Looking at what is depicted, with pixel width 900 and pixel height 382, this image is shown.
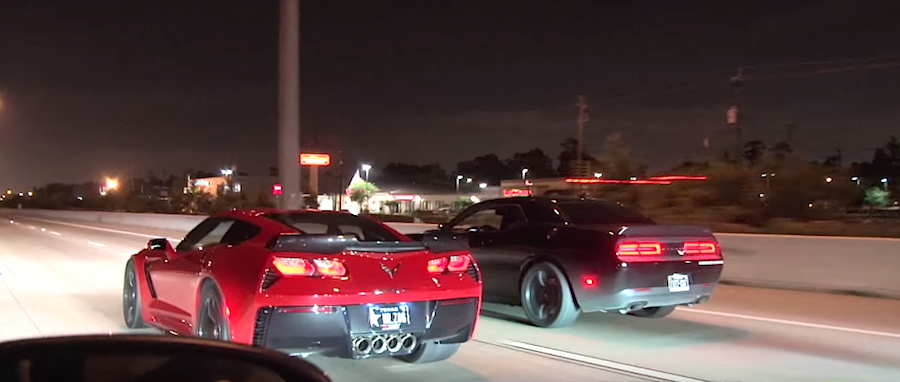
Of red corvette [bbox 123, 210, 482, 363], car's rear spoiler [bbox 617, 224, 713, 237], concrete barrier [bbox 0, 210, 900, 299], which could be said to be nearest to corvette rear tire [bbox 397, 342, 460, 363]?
red corvette [bbox 123, 210, 482, 363]

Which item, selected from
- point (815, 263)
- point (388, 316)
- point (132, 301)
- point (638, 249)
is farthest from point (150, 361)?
point (815, 263)

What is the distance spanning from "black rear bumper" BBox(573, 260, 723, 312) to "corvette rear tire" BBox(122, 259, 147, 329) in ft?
15.7

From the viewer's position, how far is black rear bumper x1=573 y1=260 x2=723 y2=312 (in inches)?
334

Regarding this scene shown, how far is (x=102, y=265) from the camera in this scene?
58.1 ft

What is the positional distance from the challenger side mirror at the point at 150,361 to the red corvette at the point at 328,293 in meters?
3.03

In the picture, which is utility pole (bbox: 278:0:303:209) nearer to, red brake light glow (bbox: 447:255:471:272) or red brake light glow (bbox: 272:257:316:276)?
red brake light glow (bbox: 447:255:471:272)

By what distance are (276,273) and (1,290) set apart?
9.24m

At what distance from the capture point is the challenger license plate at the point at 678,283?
8.68 meters

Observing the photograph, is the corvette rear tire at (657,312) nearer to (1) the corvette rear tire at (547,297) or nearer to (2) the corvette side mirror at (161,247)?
(1) the corvette rear tire at (547,297)

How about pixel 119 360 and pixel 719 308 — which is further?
pixel 719 308

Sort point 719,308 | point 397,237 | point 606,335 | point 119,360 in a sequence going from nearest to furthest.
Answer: point 119,360 < point 397,237 < point 606,335 < point 719,308

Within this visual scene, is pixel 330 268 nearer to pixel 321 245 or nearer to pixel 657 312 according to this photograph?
pixel 321 245

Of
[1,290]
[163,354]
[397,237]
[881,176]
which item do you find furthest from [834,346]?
[881,176]

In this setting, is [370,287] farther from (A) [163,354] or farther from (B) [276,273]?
(A) [163,354]
